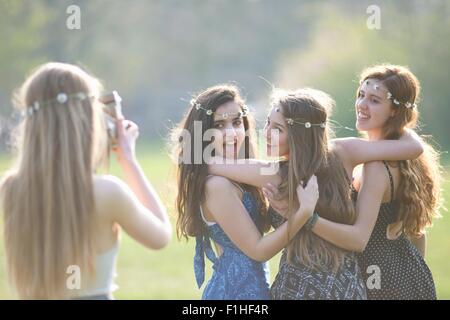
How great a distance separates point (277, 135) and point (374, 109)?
0.61 m

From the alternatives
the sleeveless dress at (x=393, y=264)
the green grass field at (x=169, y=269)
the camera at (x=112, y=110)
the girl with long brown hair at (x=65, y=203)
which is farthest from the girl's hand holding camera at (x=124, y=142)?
the green grass field at (x=169, y=269)

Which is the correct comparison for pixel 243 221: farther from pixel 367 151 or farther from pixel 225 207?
pixel 367 151

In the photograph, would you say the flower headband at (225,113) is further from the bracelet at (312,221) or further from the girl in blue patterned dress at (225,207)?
the bracelet at (312,221)

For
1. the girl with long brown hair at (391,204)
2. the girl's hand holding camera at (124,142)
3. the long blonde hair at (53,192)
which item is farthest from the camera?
the girl with long brown hair at (391,204)

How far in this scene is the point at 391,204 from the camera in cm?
408

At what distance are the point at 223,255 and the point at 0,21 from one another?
33.7 meters

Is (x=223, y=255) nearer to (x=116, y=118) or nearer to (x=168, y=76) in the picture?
(x=116, y=118)

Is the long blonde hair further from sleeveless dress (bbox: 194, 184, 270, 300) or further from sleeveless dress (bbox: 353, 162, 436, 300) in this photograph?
sleeveless dress (bbox: 353, 162, 436, 300)

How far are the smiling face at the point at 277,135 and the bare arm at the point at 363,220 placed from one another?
0.42m

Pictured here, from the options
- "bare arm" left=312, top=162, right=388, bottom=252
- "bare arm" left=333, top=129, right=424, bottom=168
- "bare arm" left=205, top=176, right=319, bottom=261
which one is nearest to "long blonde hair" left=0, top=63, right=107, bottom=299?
"bare arm" left=205, top=176, right=319, bottom=261

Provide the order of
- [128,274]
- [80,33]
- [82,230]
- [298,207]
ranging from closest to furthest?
[82,230], [298,207], [128,274], [80,33]

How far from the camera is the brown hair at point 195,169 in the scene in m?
3.87

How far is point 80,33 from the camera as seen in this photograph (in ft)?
150

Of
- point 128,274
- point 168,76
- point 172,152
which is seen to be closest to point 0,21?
point 168,76
